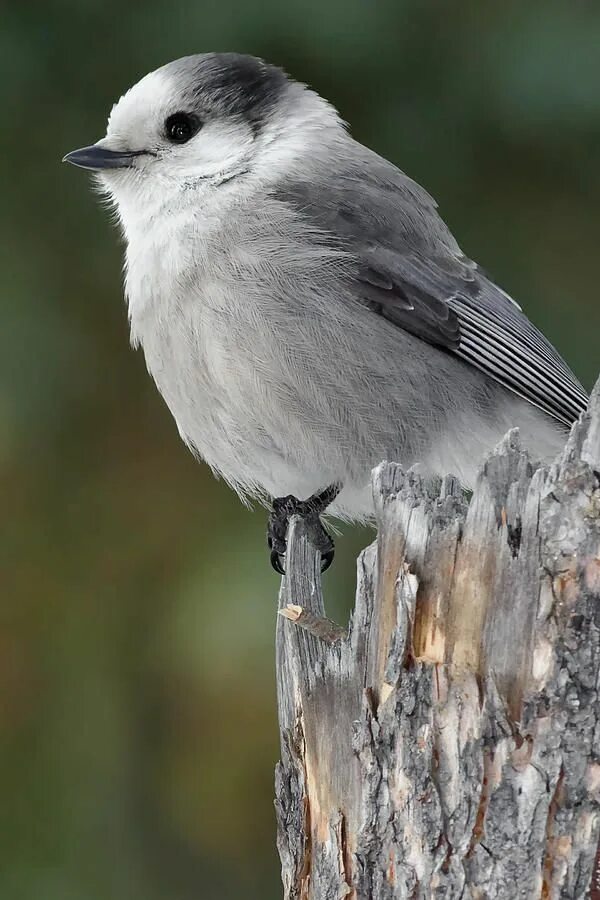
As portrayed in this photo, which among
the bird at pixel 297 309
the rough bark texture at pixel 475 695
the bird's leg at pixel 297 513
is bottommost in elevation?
the rough bark texture at pixel 475 695

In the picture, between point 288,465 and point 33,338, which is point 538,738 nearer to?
point 288,465

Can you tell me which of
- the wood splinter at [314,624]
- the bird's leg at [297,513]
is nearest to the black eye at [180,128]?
the bird's leg at [297,513]

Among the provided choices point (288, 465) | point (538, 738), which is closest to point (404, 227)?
point (288, 465)

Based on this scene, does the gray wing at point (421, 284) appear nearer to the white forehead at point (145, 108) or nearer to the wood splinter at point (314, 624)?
the white forehead at point (145, 108)

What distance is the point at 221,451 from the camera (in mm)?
2924

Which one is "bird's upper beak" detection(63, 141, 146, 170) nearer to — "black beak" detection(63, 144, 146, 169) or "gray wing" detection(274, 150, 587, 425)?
"black beak" detection(63, 144, 146, 169)

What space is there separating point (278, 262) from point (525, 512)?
1179mm

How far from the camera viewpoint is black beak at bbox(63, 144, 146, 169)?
2906 millimetres

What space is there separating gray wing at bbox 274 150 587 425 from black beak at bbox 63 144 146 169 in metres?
0.34

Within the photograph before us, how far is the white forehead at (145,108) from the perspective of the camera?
116 inches

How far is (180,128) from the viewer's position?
9.75ft

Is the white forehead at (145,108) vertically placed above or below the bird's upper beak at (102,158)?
above

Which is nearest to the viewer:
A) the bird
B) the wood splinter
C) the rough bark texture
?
the rough bark texture

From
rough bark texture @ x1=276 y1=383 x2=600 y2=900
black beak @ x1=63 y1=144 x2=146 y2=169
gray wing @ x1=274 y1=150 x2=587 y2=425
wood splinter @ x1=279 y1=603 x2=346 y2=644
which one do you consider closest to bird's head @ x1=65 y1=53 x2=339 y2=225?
black beak @ x1=63 y1=144 x2=146 y2=169
